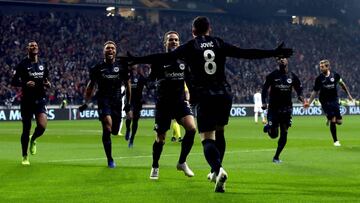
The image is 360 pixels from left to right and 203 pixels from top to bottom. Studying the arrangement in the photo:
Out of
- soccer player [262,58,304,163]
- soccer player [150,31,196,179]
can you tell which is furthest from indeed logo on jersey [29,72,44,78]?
soccer player [262,58,304,163]

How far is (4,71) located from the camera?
161 ft

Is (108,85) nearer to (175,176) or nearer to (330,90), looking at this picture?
(175,176)

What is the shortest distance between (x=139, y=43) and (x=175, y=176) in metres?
49.2

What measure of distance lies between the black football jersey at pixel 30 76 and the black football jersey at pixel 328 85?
9140mm

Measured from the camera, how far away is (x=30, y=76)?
625 inches

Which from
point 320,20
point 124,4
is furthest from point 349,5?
point 124,4

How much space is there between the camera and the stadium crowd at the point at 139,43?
51844 mm

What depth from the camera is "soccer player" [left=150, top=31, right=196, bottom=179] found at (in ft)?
41.5

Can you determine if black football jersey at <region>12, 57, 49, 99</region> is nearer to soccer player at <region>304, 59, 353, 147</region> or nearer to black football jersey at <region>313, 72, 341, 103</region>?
soccer player at <region>304, 59, 353, 147</region>

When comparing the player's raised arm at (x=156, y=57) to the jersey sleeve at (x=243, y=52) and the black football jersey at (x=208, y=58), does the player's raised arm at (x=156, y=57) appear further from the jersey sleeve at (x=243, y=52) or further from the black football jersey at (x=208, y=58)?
the jersey sleeve at (x=243, y=52)

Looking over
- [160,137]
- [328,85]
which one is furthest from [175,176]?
[328,85]

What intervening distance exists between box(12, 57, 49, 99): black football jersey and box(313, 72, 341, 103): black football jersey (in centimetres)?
914

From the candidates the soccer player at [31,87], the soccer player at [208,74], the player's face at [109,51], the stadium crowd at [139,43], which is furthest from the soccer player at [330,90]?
the stadium crowd at [139,43]

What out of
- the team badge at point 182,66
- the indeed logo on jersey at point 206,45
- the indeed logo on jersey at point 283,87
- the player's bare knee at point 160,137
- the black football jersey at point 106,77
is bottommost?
the player's bare knee at point 160,137
